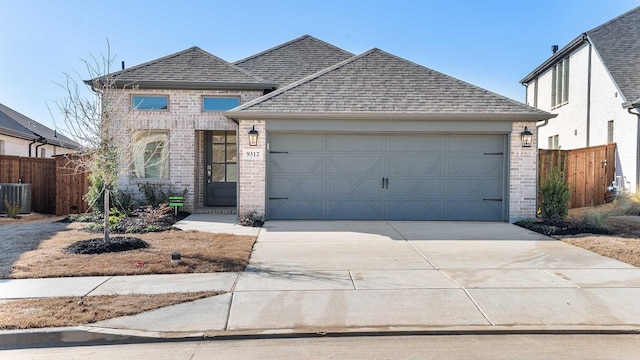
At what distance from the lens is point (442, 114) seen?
11.5 meters

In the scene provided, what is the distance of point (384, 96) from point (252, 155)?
3.92 m

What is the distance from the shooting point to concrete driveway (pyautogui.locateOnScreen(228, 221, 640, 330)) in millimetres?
4957

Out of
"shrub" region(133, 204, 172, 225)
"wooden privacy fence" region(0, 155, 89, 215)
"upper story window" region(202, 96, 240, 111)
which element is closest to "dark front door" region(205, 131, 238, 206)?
"upper story window" region(202, 96, 240, 111)

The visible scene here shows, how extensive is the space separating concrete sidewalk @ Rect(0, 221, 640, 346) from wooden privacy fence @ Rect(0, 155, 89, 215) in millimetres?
8558

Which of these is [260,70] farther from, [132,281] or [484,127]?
[132,281]

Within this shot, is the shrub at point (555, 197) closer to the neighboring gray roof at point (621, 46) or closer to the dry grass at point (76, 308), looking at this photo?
the neighboring gray roof at point (621, 46)

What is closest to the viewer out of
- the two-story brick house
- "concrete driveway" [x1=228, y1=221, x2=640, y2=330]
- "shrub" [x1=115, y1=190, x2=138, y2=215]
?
"concrete driveway" [x1=228, y1=221, x2=640, y2=330]

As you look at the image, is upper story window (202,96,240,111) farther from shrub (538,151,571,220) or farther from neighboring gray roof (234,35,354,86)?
shrub (538,151,571,220)

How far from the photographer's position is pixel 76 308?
16.8 ft

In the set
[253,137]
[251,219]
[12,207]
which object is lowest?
[251,219]

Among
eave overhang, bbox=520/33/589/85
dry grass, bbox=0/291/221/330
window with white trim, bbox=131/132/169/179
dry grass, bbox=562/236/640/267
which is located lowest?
dry grass, bbox=0/291/221/330

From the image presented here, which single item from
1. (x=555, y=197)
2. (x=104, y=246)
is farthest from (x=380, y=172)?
(x=104, y=246)

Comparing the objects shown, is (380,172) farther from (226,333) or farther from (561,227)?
(226,333)

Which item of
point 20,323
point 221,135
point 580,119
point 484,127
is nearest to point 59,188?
point 221,135
